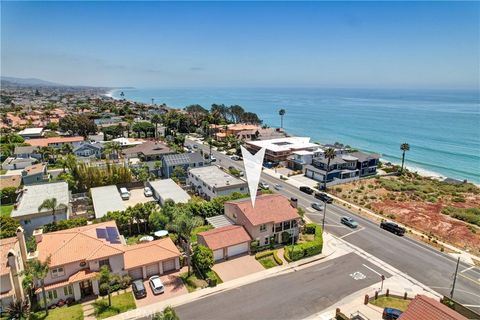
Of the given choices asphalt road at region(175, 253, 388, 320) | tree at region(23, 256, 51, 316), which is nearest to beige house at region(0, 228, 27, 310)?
tree at region(23, 256, 51, 316)

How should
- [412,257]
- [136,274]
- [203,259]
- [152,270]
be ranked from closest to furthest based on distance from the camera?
[136,274] → [203,259] → [152,270] → [412,257]

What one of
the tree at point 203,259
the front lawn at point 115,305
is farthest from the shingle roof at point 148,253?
the front lawn at point 115,305

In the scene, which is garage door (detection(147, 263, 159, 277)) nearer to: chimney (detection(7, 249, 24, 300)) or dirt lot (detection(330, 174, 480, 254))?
chimney (detection(7, 249, 24, 300))

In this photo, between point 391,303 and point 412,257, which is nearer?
point 391,303

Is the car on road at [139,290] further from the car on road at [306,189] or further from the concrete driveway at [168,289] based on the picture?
the car on road at [306,189]

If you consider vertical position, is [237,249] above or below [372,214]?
above

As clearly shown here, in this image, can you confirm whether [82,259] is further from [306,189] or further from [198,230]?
[306,189]

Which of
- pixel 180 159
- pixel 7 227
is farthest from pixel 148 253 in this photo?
pixel 180 159

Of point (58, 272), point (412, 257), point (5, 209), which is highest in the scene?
point (58, 272)
